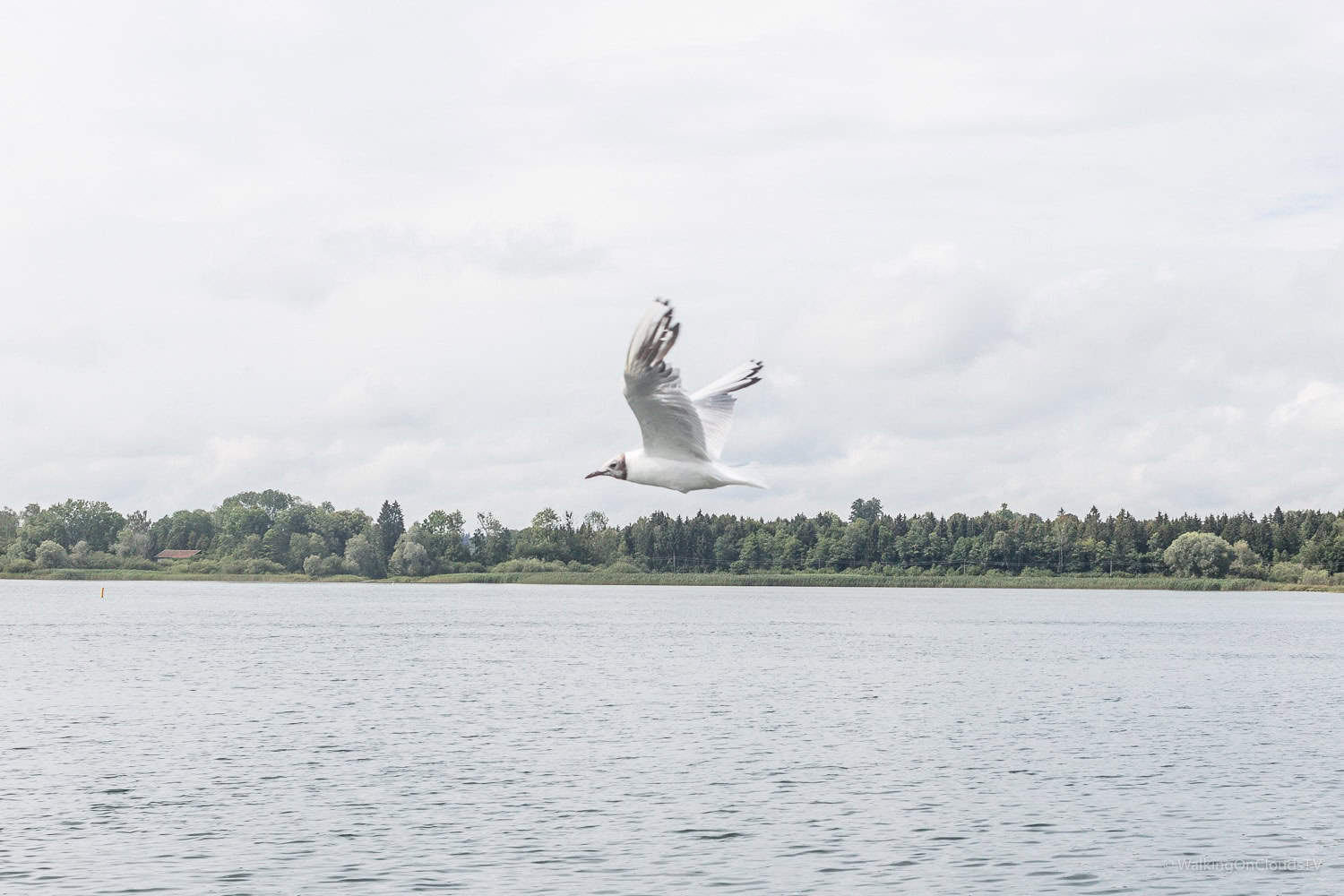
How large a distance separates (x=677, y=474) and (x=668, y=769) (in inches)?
1039

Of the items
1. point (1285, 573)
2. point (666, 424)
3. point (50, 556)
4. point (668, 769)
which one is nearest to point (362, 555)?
point (50, 556)

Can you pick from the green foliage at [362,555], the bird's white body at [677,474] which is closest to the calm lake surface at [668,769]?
the bird's white body at [677,474]

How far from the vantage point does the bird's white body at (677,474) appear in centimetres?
1269

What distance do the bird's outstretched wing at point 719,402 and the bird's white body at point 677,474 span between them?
835 mm

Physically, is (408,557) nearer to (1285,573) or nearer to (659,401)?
(1285,573)

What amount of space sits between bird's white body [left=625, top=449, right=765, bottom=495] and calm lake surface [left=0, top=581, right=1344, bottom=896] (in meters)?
15.0

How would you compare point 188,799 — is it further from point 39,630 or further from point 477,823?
point 39,630

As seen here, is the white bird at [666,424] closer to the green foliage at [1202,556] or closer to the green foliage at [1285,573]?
the green foliage at [1202,556]

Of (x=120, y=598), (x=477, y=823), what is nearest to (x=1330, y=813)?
(x=477, y=823)

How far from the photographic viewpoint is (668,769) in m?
38.0

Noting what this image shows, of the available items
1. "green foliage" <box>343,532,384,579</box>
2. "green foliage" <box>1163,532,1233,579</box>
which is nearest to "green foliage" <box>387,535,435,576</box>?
"green foliage" <box>343,532,384,579</box>

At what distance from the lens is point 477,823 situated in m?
31.4

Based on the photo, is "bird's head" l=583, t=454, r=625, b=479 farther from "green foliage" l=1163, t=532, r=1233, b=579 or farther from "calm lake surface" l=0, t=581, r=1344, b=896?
A: "green foliage" l=1163, t=532, r=1233, b=579

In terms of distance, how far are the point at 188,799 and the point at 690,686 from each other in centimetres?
2759
